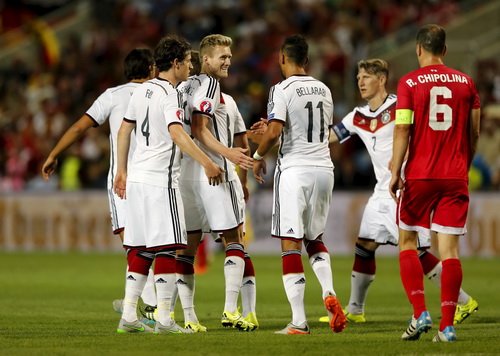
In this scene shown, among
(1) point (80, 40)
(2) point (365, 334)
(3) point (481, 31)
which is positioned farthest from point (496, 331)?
(1) point (80, 40)

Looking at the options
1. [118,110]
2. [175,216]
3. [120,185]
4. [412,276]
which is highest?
[118,110]

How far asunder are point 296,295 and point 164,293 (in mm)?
1137

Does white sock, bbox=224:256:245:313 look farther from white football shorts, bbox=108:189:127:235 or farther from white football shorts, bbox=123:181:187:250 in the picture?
white football shorts, bbox=108:189:127:235

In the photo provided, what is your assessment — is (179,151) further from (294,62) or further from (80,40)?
(80,40)

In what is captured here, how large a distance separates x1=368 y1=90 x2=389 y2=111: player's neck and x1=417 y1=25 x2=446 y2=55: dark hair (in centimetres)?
205

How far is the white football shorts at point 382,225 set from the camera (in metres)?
9.72

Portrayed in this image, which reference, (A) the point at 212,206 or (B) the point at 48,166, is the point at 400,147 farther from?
(B) the point at 48,166

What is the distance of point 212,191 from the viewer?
28.6 ft

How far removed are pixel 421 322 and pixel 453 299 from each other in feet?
1.03

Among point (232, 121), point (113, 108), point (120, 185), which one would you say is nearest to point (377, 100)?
point (232, 121)

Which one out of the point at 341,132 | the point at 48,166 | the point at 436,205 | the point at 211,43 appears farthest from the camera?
the point at 341,132

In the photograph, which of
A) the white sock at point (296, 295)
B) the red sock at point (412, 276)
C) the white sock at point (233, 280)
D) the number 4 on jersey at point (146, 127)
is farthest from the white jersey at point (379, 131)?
the number 4 on jersey at point (146, 127)

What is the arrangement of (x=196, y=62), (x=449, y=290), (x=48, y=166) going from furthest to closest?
(x=48, y=166) < (x=196, y=62) < (x=449, y=290)

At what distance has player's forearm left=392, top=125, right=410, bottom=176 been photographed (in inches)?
300
